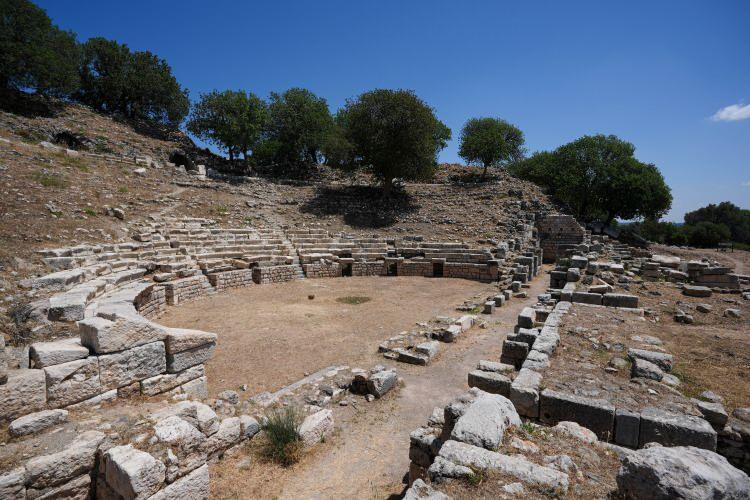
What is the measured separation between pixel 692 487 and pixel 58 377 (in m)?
7.04

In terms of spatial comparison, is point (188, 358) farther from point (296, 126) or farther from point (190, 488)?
point (296, 126)

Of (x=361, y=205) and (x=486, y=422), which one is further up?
(x=361, y=205)

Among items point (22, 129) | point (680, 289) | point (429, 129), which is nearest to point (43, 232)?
point (22, 129)

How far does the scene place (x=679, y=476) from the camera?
293cm

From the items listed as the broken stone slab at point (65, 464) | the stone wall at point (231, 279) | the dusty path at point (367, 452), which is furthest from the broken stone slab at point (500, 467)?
the stone wall at point (231, 279)

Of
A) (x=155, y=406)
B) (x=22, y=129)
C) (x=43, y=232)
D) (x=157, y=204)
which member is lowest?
(x=155, y=406)

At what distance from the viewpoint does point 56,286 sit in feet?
29.2

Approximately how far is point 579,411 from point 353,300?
1089 centimetres

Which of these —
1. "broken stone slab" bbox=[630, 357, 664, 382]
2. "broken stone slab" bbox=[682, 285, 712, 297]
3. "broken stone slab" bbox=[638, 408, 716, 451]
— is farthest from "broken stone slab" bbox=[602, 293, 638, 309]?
"broken stone slab" bbox=[638, 408, 716, 451]

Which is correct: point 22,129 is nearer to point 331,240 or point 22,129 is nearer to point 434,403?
point 331,240

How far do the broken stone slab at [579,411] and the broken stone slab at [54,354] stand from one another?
22.5ft

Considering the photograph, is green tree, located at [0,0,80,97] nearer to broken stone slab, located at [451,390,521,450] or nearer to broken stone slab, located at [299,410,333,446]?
broken stone slab, located at [299,410,333,446]

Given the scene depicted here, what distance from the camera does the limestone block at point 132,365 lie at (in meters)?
5.34

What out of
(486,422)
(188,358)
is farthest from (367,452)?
(188,358)
